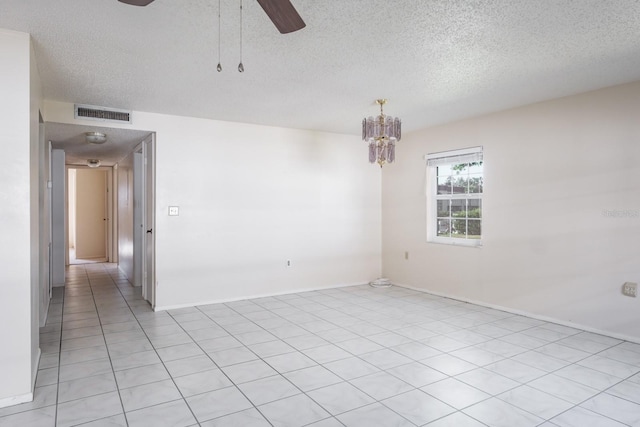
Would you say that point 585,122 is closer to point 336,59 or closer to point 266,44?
point 336,59

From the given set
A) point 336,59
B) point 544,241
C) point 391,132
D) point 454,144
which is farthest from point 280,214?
point 544,241

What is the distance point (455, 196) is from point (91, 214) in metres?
8.28

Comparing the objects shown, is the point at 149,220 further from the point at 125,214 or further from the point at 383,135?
the point at 383,135

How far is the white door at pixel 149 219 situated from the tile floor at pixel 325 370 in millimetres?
456

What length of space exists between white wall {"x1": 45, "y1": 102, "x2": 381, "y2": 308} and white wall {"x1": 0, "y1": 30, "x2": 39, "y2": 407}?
1844mm

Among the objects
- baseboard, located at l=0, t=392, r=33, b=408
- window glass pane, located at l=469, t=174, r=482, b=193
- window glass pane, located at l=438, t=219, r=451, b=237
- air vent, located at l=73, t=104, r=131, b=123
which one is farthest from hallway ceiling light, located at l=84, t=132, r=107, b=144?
window glass pane, located at l=469, t=174, r=482, b=193

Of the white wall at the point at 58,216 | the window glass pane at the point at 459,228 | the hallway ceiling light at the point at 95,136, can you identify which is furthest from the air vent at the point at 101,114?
the window glass pane at the point at 459,228

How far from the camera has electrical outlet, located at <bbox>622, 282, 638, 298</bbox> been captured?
3.44m

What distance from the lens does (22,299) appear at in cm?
242

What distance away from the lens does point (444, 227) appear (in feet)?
17.7

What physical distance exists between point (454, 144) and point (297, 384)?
12.2 feet

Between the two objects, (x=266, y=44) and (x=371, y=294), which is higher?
(x=266, y=44)

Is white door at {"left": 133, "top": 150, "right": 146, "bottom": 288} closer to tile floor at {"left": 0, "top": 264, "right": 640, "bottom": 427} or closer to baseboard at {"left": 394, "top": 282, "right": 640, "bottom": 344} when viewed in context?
tile floor at {"left": 0, "top": 264, "right": 640, "bottom": 427}

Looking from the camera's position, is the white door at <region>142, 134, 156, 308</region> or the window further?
the window
